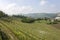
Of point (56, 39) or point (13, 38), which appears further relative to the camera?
point (56, 39)

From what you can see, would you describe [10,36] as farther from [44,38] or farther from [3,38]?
[44,38]

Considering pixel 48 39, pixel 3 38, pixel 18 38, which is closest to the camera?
pixel 3 38

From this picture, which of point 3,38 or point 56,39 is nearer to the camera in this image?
point 3,38

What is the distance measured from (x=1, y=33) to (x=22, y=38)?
2.49m

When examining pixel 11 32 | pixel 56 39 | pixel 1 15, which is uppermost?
pixel 1 15

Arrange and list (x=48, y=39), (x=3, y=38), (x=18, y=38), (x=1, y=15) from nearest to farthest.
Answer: (x=3, y=38)
(x=18, y=38)
(x=48, y=39)
(x=1, y=15)

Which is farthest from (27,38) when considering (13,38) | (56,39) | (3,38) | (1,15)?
(1,15)

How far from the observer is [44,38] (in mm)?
18906

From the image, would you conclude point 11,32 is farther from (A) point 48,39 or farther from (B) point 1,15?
(B) point 1,15

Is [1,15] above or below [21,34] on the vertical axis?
above

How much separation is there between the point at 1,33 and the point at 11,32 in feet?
6.42

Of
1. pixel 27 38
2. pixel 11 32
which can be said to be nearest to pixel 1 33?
pixel 11 32

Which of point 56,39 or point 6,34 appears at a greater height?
point 6,34

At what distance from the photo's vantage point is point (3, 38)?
15.9 m
